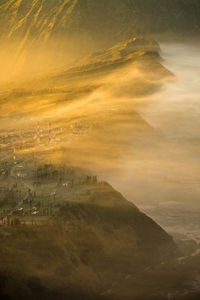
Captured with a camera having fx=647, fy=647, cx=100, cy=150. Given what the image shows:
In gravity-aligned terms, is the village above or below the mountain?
above

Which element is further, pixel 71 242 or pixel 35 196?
pixel 35 196

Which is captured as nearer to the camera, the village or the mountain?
the mountain

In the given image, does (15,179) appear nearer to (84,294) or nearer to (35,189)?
(35,189)

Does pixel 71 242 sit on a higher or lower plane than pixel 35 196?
lower

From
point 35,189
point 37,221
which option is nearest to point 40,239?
point 37,221

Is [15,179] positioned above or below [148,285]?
above

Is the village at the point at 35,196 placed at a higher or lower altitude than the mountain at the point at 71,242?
higher

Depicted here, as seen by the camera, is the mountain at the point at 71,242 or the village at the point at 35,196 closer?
the mountain at the point at 71,242

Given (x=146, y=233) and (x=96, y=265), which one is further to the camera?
(x=146, y=233)

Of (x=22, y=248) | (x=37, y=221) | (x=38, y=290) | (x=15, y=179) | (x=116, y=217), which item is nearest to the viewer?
(x=38, y=290)

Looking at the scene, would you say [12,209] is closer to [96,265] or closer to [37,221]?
[37,221]

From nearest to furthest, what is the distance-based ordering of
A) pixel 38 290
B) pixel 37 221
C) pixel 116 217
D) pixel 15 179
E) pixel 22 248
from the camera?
pixel 38 290 < pixel 22 248 < pixel 37 221 < pixel 116 217 < pixel 15 179
